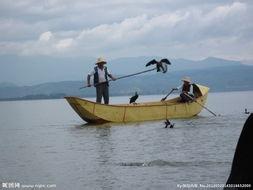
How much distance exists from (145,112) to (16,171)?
46.3 feet

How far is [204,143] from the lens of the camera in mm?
18953

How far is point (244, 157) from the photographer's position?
696 cm

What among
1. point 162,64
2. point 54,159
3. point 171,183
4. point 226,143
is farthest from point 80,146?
point 162,64

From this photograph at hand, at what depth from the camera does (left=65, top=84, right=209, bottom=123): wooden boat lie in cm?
2628

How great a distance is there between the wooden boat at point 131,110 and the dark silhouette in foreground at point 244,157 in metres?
18.9

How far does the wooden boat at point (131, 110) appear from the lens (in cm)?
2628

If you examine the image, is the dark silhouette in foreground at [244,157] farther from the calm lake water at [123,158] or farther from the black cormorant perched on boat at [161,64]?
the black cormorant perched on boat at [161,64]

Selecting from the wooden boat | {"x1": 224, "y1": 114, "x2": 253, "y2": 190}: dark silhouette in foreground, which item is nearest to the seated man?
the wooden boat

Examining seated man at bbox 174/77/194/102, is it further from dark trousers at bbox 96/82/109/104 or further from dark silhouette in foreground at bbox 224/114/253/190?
dark silhouette in foreground at bbox 224/114/253/190

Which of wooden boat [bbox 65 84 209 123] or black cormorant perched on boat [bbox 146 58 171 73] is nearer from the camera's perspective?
wooden boat [bbox 65 84 209 123]

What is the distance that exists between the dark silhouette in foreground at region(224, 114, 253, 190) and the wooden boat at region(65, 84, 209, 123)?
62.0ft

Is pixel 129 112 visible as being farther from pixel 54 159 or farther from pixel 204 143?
pixel 54 159

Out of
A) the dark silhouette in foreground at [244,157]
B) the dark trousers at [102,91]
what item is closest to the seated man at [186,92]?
the dark trousers at [102,91]

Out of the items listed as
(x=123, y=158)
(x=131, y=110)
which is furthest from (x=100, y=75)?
(x=123, y=158)
